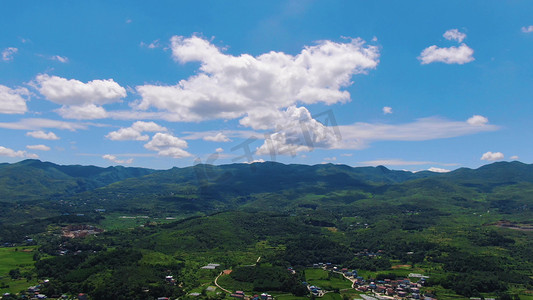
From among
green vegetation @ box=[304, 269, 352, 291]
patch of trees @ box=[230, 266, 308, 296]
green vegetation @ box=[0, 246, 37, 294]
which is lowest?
green vegetation @ box=[304, 269, 352, 291]

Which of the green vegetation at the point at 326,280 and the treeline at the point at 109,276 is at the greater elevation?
the treeline at the point at 109,276

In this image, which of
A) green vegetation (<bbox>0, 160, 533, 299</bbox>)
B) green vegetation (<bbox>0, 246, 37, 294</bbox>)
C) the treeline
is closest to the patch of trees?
green vegetation (<bbox>0, 160, 533, 299</bbox>)

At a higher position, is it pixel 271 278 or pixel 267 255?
pixel 271 278

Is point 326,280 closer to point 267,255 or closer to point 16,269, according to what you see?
point 267,255

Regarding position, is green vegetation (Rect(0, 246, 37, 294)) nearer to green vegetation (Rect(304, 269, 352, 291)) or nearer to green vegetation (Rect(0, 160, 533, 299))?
green vegetation (Rect(0, 160, 533, 299))

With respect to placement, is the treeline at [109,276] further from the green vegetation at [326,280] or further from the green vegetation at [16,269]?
the green vegetation at [326,280]

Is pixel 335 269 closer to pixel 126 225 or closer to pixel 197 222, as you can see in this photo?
pixel 197 222

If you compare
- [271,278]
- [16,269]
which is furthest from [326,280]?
[16,269]

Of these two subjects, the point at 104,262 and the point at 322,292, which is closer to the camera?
the point at 322,292

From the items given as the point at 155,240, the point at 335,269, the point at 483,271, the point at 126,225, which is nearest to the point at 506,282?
the point at 483,271

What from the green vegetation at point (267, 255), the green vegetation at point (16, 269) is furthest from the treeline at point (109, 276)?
the green vegetation at point (16, 269)

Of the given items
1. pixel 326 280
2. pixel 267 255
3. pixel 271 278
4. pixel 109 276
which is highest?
pixel 109 276
